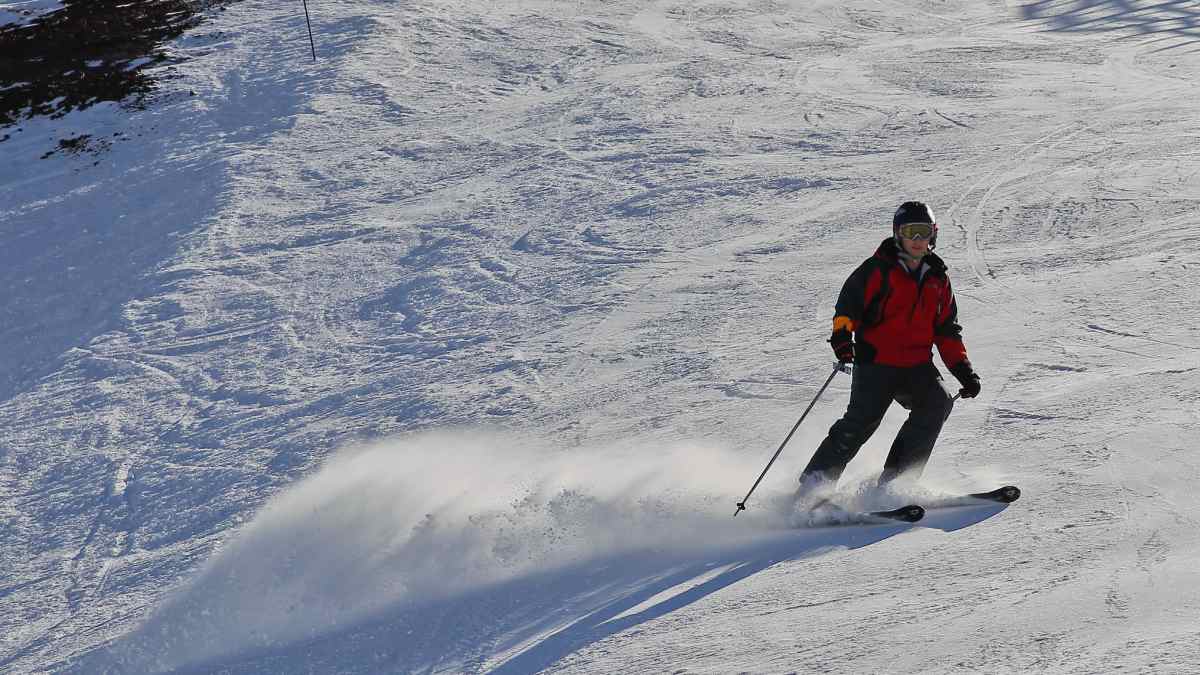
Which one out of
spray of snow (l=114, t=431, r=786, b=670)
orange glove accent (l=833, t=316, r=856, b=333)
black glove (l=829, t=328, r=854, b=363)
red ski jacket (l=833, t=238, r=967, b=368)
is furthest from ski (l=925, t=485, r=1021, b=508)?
orange glove accent (l=833, t=316, r=856, b=333)

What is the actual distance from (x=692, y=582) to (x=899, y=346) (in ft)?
5.26

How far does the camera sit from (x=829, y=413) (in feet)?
22.1

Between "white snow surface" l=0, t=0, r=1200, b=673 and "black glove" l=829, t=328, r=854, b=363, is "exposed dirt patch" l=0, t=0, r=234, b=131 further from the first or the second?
"black glove" l=829, t=328, r=854, b=363

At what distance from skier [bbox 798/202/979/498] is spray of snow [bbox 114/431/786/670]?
62 cm

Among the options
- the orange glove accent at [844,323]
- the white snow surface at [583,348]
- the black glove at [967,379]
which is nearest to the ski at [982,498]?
the white snow surface at [583,348]

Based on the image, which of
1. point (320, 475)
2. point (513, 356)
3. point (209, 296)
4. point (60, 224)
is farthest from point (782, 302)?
point (60, 224)

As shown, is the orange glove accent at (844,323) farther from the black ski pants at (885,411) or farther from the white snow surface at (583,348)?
the white snow surface at (583,348)

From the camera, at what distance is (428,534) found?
567 cm

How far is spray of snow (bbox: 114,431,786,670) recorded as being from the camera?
5.25 meters

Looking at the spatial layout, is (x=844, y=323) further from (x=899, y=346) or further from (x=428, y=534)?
(x=428, y=534)

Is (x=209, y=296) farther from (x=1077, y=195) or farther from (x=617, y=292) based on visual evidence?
(x=1077, y=195)

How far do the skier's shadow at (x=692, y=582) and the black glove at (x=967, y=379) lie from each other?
0.63 meters

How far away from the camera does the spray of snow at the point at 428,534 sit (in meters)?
5.25

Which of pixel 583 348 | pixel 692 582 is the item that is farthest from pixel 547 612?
pixel 583 348
